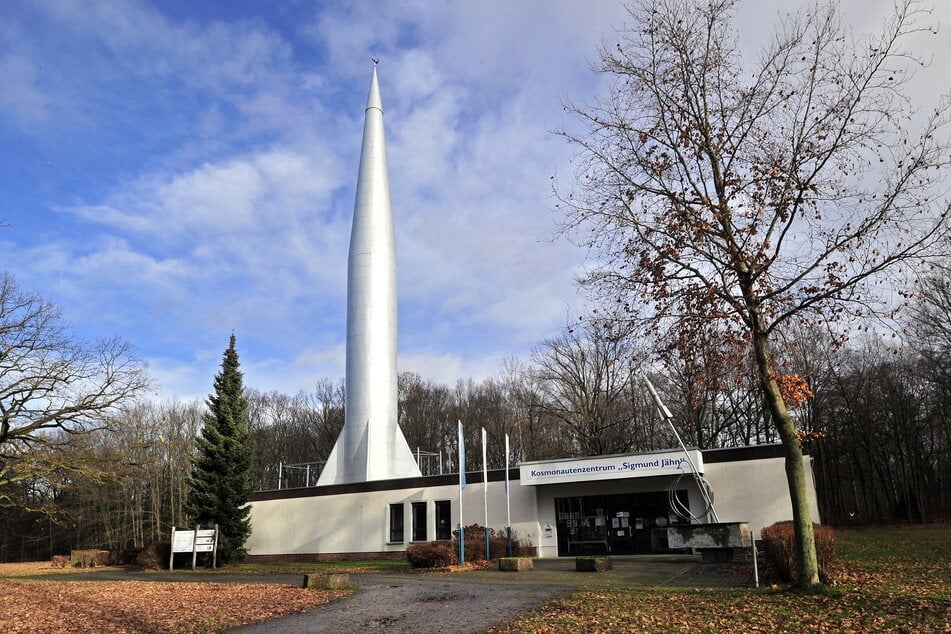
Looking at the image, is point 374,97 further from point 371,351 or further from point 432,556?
point 432,556

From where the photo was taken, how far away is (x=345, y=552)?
30406mm

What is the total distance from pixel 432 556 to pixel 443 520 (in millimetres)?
7016

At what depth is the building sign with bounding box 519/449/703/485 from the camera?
24.1 metres

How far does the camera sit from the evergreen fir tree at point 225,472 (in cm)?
2984

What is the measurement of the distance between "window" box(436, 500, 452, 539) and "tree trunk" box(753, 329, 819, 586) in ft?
59.7

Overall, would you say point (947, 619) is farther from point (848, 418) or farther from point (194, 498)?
point (848, 418)

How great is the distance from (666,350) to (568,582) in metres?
6.37

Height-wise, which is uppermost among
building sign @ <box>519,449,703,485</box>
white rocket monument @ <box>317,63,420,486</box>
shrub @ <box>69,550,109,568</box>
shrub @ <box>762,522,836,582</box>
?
white rocket monument @ <box>317,63,420,486</box>

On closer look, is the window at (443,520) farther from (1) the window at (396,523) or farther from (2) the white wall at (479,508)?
(1) the window at (396,523)

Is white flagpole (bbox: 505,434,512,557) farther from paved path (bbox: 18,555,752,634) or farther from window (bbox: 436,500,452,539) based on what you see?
paved path (bbox: 18,555,752,634)

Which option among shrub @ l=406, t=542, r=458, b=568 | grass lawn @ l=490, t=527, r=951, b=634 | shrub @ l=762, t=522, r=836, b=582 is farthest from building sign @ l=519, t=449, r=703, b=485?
grass lawn @ l=490, t=527, r=951, b=634

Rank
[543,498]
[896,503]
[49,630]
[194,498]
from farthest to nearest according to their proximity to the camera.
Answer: [896,503]
[194,498]
[543,498]
[49,630]

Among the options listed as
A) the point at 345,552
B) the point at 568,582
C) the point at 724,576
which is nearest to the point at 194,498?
the point at 345,552

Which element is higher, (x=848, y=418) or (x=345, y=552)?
(x=848, y=418)
